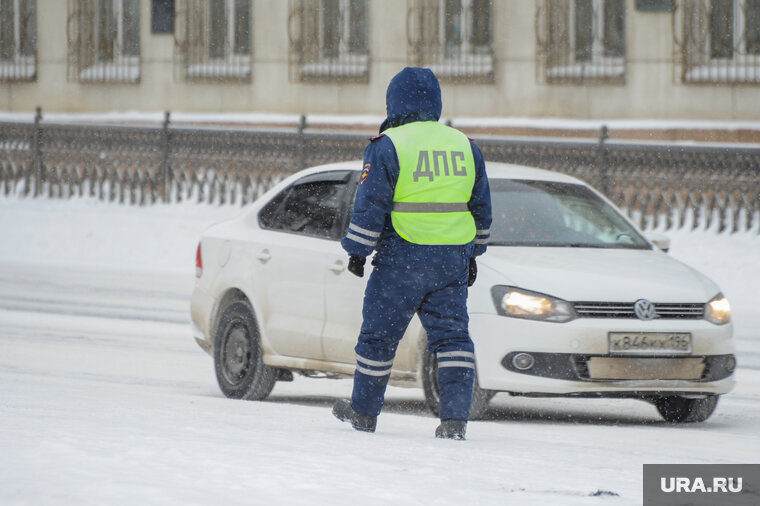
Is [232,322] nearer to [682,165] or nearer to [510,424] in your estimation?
[510,424]

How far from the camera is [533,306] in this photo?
869 cm

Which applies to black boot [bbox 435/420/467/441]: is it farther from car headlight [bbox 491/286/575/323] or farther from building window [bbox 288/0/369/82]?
building window [bbox 288/0/369/82]

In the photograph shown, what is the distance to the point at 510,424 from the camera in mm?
8930

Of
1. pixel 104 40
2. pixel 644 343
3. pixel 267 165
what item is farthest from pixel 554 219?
pixel 104 40

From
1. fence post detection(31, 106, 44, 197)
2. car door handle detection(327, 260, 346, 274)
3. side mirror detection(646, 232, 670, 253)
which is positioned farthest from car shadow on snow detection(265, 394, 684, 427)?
fence post detection(31, 106, 44, 197)

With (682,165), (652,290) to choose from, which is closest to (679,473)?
Answer: (652,290)

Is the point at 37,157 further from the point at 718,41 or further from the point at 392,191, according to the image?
the point at 392,191

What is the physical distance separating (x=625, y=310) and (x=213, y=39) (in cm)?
1909

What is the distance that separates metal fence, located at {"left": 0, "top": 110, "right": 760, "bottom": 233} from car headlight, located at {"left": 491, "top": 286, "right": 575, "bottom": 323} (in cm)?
1105

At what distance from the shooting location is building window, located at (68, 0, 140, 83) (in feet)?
91.0

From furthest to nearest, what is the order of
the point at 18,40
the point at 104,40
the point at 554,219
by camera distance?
the point at 18,40, the point at 104,40, the point at 554,219

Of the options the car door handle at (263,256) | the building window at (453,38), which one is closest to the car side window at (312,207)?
the car door handle at (263,256)

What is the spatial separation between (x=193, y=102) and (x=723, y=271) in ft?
37.9

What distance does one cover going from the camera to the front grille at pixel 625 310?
342 inches
